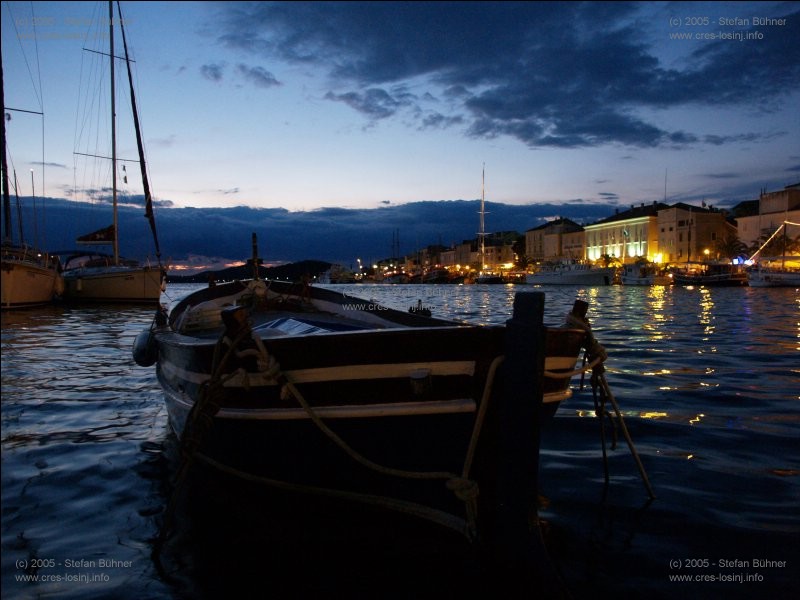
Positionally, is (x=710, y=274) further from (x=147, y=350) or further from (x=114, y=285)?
(x=147, y=350)

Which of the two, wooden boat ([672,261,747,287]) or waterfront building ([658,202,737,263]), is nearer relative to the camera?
wooden boat ([672,261,747,287])

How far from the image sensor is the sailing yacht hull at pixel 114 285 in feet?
99.4

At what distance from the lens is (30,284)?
26875 millimetres

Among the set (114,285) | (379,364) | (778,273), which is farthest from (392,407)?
(778,273)

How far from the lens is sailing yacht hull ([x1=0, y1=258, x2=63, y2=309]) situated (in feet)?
81.7

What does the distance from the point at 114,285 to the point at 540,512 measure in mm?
30788

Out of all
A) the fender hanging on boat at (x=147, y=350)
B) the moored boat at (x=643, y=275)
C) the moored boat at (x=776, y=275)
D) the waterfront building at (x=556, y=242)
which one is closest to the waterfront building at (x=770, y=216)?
the moored boat at (x=776, y=275)

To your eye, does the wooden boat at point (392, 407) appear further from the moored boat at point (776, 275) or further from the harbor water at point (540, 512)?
the moored boat at point (776, 275)

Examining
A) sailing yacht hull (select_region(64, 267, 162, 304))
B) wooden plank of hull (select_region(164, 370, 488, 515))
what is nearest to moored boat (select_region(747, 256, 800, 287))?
sailing yacht hull (select_region(64, 267, 162, 304))

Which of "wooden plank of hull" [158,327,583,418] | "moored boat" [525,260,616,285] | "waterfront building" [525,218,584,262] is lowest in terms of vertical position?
"moored boat" [525,260,616,285]

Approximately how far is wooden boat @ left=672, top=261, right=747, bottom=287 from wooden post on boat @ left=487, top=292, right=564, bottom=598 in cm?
6454

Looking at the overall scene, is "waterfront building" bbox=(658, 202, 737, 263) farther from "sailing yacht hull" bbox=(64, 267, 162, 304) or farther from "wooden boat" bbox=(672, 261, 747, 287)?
"sailing yacht hull" bbox=(64, 267, 162, 304)

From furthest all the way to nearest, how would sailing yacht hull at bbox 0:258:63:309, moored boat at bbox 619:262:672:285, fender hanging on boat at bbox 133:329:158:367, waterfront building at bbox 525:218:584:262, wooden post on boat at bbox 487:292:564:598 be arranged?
waterfront building at bbox 525:218:584:262 → moored boat at bbox 619:262:672:285 → sailing yacht hull at bbox 0:258:63:309 → fender hanging on boat at bbox 133:329:158:367 → wooden post on boat at bbox 487:292:564:598

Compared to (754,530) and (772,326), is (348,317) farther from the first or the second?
(772,326)
